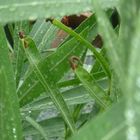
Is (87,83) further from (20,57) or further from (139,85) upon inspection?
(139,85)

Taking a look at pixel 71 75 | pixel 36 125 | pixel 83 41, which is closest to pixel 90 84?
pixel 83 41

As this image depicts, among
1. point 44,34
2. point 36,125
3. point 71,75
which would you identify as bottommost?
point 36,125

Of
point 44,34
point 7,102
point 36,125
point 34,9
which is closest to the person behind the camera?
point 34,9

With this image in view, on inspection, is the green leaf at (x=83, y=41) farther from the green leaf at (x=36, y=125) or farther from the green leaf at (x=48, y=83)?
the green leaf at (x=36, y=125)

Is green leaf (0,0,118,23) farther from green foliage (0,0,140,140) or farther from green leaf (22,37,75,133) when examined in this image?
green leaf (22,37,75,133)

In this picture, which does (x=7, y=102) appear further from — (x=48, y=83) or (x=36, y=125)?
(x=36, y=125)

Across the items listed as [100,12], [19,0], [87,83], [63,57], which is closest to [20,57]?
[63,57]
